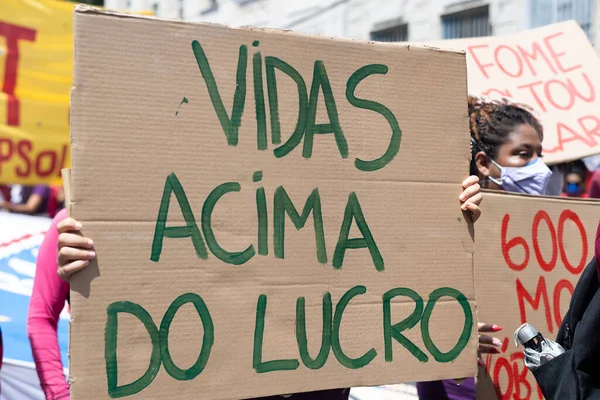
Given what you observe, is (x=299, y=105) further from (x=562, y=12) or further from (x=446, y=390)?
(x=562, y=12)

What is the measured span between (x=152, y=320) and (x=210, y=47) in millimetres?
643

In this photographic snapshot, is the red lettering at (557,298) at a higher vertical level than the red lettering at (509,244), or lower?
lower

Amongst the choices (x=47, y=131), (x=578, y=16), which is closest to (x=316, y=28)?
(x=578, y=16)

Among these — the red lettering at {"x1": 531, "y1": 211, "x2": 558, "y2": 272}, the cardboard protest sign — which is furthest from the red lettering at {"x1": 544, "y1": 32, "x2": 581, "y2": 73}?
the red lettering at {"x1": 531, "y1": 211, "x2": 558, "y2": 272}

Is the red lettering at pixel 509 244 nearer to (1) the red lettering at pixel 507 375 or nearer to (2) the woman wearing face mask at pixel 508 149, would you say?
(1) the red lettering at pixel 507 375

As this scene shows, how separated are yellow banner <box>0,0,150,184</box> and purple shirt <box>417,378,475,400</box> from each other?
8.66ft

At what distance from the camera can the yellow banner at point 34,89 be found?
409 cm

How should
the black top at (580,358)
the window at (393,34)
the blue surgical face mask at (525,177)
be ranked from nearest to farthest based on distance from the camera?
the black top at (580,358)
the blue surgical face mask at (525,177)
the window at (393,34)

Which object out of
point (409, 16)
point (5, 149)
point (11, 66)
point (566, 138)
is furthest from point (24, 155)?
point (409, 16)

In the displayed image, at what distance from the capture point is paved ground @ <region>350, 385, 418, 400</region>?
11.0 ft

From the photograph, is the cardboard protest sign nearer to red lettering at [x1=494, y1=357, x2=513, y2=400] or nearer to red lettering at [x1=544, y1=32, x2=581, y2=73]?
red lettering at [x1=494, y1=357, x2=513, y2=400]

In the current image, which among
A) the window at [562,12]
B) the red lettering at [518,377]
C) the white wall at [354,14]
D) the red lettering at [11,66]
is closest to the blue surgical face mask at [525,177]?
the red lettering at [518,377]

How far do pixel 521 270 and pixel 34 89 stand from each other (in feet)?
10.4

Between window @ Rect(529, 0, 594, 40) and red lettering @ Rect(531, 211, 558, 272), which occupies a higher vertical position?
window @ Rect(529, 0, 594, 40)
